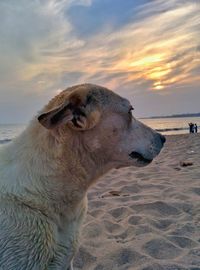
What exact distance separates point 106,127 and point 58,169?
0.44 metres

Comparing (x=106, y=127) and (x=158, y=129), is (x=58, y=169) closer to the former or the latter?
(x=106, y=127)

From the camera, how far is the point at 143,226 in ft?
13.0

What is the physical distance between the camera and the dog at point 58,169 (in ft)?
6.96

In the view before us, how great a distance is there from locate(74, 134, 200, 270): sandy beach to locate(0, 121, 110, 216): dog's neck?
1194 millimetres

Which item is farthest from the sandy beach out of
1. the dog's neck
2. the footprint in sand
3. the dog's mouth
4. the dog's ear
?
the dog's ear

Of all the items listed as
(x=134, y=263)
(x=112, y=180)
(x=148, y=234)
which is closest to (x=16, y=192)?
(x=134, y=263)

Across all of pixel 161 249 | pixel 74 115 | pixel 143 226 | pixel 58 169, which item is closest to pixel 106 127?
pixel 74 115

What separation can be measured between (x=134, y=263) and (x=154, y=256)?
0.81 ft

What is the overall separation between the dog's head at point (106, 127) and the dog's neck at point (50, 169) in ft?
0.30

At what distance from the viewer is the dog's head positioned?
7.35 ft

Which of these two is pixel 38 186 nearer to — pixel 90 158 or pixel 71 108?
pixel 90 158

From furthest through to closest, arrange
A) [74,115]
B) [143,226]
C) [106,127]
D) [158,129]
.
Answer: [158,129]
[143,226]
[106,127]
[74,115]

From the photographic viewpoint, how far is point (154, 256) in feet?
10.8

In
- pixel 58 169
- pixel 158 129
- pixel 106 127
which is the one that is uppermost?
pixel 106 127
